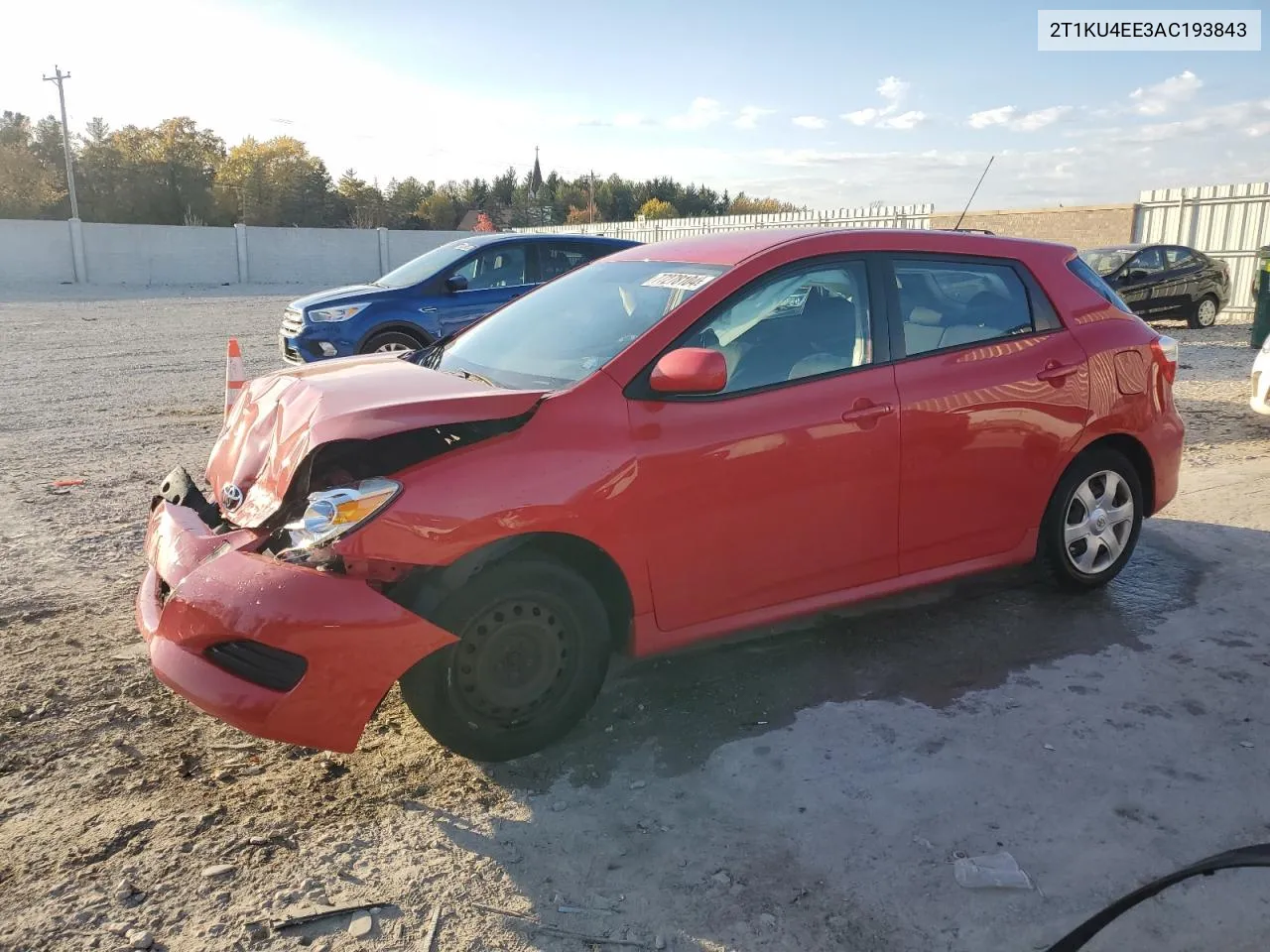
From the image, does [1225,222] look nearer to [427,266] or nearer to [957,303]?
[427,266]

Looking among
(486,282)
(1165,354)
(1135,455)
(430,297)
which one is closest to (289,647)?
(1135,455)

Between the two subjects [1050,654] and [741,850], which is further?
[1050,654]

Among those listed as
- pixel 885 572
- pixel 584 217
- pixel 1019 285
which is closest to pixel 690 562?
pixel 885 572

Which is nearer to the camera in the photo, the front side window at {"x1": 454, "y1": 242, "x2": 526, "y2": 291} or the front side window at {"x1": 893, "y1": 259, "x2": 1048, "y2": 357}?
the front side window at {"x1": 893, "y1": 259, "x2": 1048, "y2": 357}

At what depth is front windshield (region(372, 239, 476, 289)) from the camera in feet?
34.3

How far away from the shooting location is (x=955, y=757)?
132 inches

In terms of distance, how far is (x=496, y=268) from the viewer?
10742 millimetres

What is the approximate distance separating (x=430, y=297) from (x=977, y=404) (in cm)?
738

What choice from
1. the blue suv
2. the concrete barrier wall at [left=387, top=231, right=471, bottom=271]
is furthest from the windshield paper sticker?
the concrete barrier wall at [left=387, top=231, right=471, bottom=271]

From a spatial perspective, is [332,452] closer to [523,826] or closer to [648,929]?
[523,826]

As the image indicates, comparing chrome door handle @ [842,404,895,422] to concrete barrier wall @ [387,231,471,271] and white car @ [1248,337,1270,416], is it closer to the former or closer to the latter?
white car @ [1248,337,1270,416]

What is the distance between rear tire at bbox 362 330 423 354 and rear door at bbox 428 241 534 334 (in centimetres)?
36

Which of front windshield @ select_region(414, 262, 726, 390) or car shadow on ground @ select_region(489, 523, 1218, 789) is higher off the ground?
front windshield @ select_region(414, 262, 726, 390)

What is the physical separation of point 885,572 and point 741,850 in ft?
5.24
